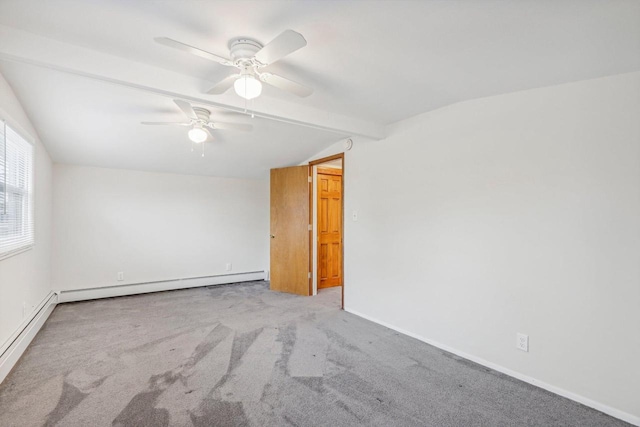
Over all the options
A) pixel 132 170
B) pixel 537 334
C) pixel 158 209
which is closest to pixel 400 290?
pixel 537 334

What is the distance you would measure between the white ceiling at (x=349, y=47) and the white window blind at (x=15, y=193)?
38 centimetres

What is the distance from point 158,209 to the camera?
16.1ft

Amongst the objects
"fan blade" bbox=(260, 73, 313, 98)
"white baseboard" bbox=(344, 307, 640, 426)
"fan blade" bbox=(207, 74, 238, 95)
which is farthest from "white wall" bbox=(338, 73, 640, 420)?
"fan blade" bbox=(207, 74, 238, 95)

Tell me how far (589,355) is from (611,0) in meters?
2.11

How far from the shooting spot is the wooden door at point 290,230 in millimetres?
4848

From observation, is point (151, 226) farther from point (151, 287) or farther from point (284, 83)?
point (284, 83)

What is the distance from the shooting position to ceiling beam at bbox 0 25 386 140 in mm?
1791

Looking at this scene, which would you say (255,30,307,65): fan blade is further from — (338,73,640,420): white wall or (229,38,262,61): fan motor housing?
(338,73,640,420): white wall

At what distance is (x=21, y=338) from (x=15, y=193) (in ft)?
4.14

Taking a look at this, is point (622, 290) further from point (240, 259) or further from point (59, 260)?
point (59, 260)

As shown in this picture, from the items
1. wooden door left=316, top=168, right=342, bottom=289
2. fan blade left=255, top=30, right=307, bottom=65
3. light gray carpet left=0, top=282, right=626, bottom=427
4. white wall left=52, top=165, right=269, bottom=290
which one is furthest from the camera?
wooden door left=316, top=168, right=342, bottom=289

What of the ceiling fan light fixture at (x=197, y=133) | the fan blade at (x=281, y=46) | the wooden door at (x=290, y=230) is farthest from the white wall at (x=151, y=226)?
the fan blade at (x=281, y=46)

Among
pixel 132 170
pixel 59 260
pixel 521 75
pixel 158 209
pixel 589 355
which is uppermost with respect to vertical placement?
pixel 521 75

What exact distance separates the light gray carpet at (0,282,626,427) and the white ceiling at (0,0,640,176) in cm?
218
